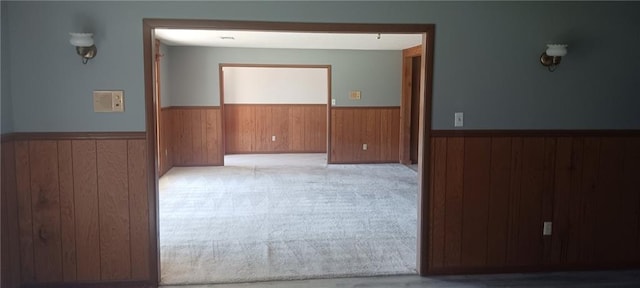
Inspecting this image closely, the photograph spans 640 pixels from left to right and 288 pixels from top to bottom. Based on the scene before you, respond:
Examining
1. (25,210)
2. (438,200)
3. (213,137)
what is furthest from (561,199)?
(213,137)

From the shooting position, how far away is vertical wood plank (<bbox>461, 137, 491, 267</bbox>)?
3.35m

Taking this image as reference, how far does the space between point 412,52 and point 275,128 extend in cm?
336

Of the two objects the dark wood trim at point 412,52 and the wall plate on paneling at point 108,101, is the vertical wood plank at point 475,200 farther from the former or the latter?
the dark wood trim at point 412,52

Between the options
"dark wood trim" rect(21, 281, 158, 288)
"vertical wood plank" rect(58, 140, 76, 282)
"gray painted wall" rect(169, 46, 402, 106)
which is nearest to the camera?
"vertical wood plank" rect(58, 140, 76, 282)

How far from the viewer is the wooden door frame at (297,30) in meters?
3.04

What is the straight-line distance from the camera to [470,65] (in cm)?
328

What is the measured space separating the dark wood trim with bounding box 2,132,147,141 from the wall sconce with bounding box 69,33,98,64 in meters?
0.46

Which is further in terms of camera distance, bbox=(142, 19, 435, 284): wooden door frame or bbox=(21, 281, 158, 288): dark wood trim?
bbox=(21, 281, 158, 288): dark wood trim

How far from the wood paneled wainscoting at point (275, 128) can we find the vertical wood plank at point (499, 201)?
22.1ft

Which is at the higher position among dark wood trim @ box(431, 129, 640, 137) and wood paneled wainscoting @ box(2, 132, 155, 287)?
dark wood trim @ box(431, 129, 640, 137)

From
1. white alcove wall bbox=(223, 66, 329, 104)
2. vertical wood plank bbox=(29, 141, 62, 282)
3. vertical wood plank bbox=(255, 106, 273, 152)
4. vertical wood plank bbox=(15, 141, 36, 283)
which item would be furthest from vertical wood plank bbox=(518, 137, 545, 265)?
vertical wood plank bbox=(255, 106, 273, 152)

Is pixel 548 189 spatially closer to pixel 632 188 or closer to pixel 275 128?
pixel 632 188

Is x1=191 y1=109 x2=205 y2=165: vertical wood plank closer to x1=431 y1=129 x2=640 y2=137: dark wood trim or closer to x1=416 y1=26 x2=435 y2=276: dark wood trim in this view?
x1=416 y1=26 x2=435 y2=276: dark wood trim

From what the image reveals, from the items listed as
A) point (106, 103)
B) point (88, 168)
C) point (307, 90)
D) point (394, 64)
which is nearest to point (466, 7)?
point (106, 103)
